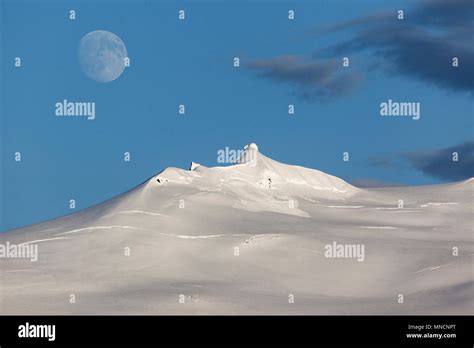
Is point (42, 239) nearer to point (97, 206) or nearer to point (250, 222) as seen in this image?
point (97, 206)

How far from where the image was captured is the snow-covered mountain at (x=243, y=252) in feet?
207

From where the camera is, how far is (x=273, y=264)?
75438 millimetres

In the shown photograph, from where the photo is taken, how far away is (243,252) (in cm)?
7800

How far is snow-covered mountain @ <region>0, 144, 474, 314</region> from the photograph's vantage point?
207 feet

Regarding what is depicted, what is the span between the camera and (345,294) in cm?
6731

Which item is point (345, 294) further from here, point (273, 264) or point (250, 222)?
→ point (250, 222)
